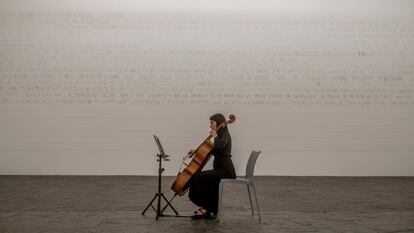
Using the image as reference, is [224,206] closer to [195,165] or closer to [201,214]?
[201,214]

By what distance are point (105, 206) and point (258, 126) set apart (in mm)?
3418

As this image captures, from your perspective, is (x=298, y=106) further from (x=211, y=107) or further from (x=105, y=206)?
(x=105, y=206)

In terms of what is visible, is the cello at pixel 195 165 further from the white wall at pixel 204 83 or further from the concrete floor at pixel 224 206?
the white wall at pixel 204 83

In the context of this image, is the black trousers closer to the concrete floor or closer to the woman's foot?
the woman's foot

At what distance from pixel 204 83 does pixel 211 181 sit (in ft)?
11.2

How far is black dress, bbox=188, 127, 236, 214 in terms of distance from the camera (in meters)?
4.37

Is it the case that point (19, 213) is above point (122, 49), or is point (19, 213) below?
below

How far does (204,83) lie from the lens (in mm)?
7617

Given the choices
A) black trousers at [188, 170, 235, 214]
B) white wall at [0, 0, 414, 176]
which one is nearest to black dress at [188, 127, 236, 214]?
black trousers at [188, 170, 235, 214]

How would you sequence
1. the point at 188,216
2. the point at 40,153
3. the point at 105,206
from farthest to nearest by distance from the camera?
the point at 40,153 → the point at 105,206 → the point at 188,216

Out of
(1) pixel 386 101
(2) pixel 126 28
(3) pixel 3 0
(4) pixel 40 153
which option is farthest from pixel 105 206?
(1) pixel 386 101

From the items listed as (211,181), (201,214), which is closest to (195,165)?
(211,181)

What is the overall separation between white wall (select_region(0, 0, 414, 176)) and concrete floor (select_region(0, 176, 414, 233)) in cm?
55

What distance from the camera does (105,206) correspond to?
493cm
